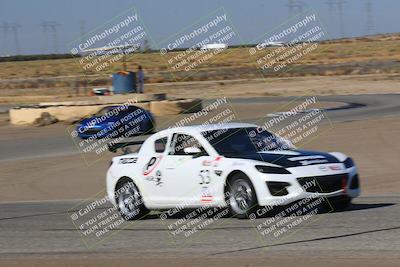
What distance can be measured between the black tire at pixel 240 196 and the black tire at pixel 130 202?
1.78m

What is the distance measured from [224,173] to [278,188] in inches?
31.9

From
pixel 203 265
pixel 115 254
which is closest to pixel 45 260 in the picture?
pixel 115 254

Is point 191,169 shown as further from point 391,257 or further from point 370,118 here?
point 370,118

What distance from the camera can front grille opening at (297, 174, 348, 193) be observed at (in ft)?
38.0

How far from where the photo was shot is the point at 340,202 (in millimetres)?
12336

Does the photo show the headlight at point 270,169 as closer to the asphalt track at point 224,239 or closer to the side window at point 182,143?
the asphalt track at point 224,239

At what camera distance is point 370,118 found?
1473 inches

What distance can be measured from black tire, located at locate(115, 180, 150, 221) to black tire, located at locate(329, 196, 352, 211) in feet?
9.23

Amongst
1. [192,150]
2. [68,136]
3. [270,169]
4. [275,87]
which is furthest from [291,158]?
[275,87]

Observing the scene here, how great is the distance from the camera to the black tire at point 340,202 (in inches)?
476

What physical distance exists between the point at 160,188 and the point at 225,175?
52.2 inches

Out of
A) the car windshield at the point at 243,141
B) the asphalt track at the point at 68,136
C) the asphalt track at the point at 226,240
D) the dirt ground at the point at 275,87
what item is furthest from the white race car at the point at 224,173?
the dirt ground at the point at 275,87

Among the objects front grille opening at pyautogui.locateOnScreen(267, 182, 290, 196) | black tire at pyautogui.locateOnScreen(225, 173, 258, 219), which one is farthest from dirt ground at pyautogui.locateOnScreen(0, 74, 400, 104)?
front grille opening at pyautogui.locateOnScreen(267, 182, 290, 196)

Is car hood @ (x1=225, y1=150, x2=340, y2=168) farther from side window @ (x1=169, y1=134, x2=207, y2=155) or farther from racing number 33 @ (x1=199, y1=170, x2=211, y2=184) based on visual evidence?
side window @ (x1=169, y1=134, x2=207, y2=155)
